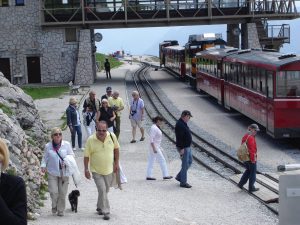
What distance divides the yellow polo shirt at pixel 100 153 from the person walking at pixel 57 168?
395mm

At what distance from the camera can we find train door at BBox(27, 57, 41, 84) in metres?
45.5

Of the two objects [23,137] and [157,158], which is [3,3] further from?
[23,137]

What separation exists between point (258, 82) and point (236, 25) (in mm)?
27141

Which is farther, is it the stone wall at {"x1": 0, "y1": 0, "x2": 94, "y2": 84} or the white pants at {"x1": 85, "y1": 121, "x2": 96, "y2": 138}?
the stone wall at {"x1": 0, "y1": 0, "x2": 94, "y2": 84}

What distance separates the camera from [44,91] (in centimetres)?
4003

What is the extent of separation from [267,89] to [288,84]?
1021 millimetres

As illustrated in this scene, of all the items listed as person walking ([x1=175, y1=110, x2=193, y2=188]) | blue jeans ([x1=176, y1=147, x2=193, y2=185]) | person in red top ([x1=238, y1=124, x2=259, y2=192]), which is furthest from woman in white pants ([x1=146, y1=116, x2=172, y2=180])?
person in red top ([x1=238, y1=124, x2=259, y2=192])

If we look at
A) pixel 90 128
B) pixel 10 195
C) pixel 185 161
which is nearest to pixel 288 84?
pixel 90 128

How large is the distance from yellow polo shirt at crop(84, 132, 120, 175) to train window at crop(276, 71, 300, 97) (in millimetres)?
10108

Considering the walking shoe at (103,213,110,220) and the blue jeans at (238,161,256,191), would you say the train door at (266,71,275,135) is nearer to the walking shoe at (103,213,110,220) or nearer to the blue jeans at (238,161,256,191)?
the blue jeans at (238,161,256,191)

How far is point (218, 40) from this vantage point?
44.3m

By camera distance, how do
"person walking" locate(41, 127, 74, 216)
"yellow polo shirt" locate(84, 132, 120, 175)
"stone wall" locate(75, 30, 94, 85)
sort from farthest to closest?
"stone wall" locate(75, 30, 94, 85), "person walking" locate(41, 127, 74, 216), "yellow polo shirt" locate(84, 132, 120, 175)

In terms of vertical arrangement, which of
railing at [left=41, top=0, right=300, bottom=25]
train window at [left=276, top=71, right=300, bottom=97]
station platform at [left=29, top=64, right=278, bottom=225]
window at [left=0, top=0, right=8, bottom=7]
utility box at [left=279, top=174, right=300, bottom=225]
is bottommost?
station platform at [left=29, top=64, right=278, bottom=225]

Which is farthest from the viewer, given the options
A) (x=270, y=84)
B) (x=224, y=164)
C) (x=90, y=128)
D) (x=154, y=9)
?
(x=154, y=9)
